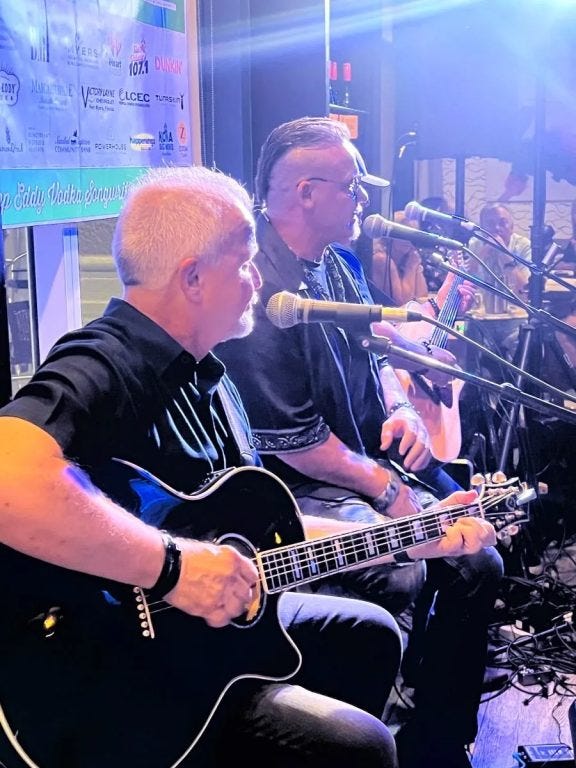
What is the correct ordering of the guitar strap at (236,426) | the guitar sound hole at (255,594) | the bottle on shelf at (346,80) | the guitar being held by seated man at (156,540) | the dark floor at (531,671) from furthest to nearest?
the bottle on shelf at (346,80) < the dark floor at (531,671) < the guitar strap at (236,426) < the guitar sound hole at (255,594) < the guitar being held by seated man at (156,540)

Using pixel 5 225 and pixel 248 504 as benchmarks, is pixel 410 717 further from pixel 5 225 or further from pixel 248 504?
pixel 5 225

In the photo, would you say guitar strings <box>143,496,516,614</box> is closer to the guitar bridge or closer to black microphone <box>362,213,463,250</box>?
the guitar bridge

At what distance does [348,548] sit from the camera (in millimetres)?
1825

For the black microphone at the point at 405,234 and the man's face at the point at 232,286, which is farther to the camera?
the black microphone at the point at 405,234

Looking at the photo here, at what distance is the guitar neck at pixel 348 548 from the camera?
167 centimetres

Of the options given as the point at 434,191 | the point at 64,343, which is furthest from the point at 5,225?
the point at 434,191

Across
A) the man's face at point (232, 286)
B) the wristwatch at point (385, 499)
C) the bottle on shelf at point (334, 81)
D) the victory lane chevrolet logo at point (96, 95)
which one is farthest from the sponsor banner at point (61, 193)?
the bottle on shelf at point (334, 81)

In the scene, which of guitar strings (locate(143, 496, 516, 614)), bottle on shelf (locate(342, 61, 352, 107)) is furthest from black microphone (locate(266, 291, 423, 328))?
bottle on shelf (locate(342, 61, 352, 107))

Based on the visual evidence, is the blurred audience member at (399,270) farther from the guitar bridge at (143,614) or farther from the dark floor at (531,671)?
the guitar bridge at (143,614)

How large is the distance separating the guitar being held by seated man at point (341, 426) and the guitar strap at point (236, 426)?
12.3 inches

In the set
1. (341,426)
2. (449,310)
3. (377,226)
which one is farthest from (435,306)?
(341,426)

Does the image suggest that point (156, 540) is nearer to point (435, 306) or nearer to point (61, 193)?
point (61, 193)

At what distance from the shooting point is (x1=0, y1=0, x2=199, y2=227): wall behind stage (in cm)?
A: 163

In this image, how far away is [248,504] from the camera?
1.63 m
